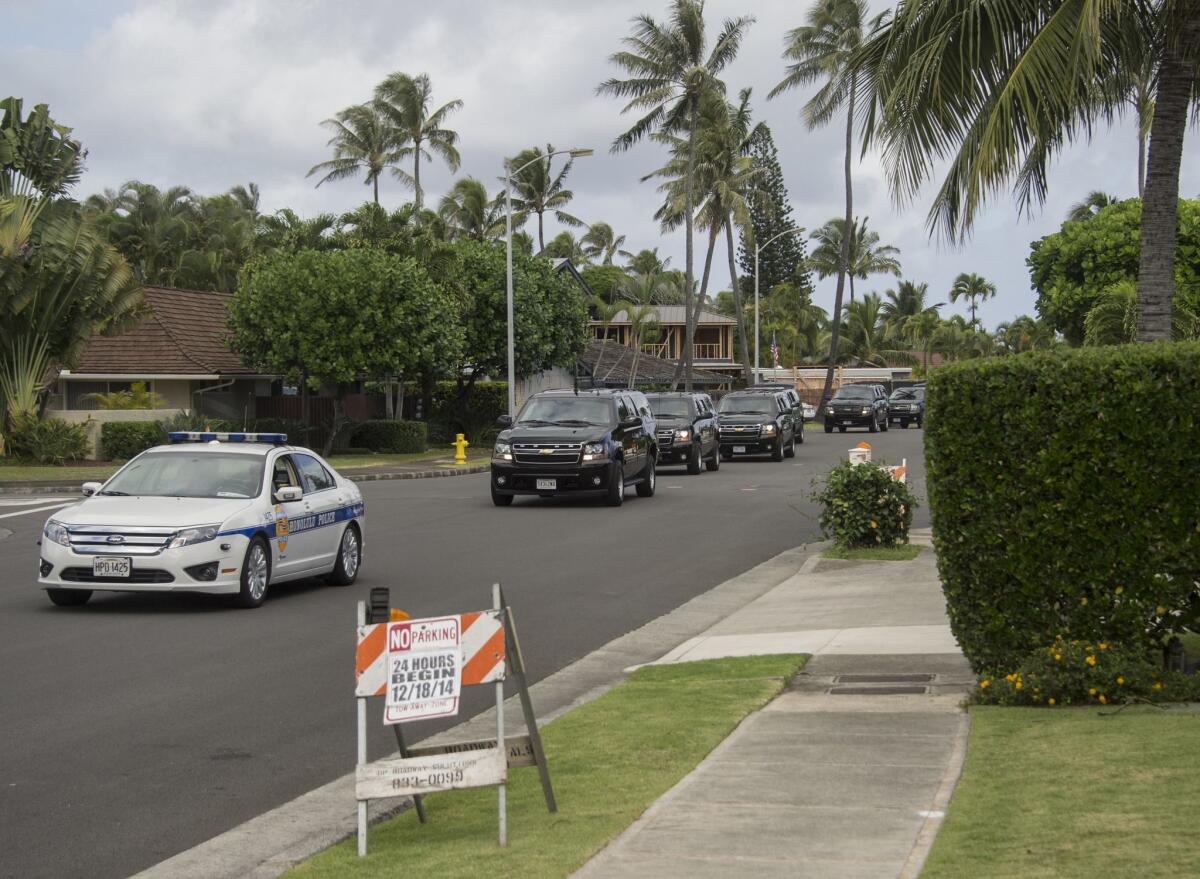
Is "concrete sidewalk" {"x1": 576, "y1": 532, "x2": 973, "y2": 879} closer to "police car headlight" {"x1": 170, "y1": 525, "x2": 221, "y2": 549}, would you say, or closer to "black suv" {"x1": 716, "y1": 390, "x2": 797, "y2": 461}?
"police car headlight" {"x1": 170, "y1": 525, "x2": 221, "y2": 549}

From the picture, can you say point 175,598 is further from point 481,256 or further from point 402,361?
point 481,256

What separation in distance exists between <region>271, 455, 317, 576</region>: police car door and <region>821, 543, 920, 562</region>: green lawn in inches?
240

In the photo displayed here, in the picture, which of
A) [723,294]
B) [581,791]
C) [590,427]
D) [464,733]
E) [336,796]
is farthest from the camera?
[723,294]

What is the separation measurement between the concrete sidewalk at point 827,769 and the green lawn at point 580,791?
0.48ft

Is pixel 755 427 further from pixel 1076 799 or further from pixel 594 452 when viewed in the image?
pixel 1076 799

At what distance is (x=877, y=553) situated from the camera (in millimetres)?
17703

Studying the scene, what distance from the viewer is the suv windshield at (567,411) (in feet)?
88.6

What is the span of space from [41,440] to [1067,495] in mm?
32288

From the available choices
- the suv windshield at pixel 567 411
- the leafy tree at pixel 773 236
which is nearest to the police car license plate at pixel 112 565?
the suv windshield at pixel 567 411

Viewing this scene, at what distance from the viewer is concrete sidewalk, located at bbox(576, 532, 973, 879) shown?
19.4ft

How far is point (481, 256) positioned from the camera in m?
51.6

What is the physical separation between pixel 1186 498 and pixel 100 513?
952 centimetres

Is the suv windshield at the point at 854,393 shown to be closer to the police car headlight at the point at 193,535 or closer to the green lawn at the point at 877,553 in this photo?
the green lawn at the point at 877,553

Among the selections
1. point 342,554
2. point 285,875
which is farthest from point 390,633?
point 342,554
